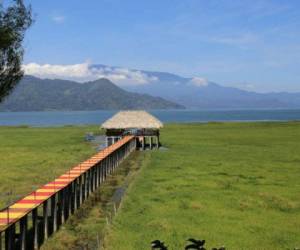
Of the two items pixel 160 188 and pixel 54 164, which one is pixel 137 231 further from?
pixel 54 164

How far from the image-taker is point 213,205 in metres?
24.0

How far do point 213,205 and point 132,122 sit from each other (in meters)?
35.6

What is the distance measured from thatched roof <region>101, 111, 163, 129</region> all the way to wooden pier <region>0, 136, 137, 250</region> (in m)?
20.8

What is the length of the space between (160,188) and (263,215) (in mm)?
8325

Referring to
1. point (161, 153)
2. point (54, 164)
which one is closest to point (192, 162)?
point (161, 153)

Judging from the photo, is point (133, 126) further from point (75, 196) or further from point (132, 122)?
point (75, 196)

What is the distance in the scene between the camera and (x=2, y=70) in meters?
22.2

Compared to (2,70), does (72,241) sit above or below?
below

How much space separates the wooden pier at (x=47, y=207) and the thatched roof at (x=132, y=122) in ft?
68.4

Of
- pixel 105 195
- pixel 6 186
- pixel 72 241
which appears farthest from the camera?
pixel 6 186

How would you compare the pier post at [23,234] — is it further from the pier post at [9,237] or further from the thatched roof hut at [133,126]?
the thatched roof hut at [133,126]

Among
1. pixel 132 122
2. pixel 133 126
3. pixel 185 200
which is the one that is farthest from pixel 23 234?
pixel 132 122

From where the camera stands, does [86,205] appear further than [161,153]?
No

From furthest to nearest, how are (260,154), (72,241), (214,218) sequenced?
(260,154)
(214,218)
(72,241)
